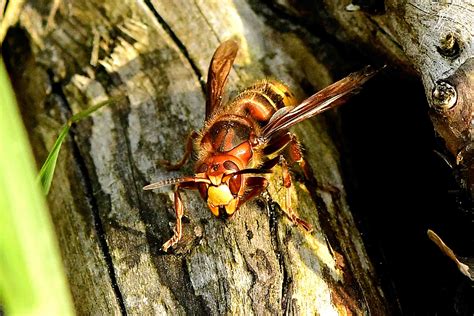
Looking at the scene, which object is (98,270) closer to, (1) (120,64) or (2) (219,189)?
(2) (219,189)

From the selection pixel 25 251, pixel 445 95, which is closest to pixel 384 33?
pixel 445 95

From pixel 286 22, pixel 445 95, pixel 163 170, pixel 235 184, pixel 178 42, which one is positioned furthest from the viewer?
pixel 286 22

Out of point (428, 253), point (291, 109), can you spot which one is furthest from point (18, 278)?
point (428, 253)

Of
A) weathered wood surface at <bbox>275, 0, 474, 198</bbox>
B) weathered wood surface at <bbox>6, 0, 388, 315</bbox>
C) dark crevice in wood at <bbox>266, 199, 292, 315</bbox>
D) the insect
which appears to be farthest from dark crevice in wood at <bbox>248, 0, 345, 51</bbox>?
dark crevice in wood at <bbox>266, 199, 292, 315</bbox>

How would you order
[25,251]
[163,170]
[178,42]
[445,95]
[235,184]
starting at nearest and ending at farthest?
[25,251] → [445,95] → [235,184] → [163,170] → [178,42]

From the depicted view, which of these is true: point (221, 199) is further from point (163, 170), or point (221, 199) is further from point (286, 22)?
point (286, 22)

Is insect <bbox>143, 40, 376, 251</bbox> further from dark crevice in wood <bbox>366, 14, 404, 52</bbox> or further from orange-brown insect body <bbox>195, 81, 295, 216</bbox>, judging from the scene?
dark crevice in wood <bbox>366, 14, 404, 52</bbox>

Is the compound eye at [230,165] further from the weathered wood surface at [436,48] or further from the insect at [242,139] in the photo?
the weathered wood surface at [436,48]
